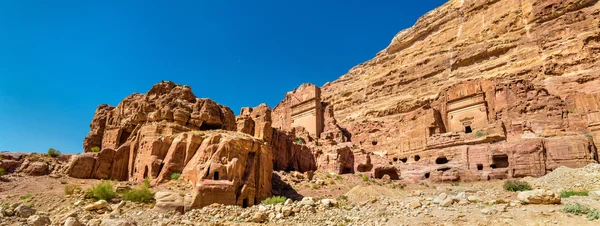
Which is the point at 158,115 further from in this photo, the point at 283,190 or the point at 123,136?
the point at 283,190

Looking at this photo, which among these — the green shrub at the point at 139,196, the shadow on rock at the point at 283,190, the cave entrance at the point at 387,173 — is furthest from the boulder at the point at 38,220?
the cave entrance at the point at 387,173

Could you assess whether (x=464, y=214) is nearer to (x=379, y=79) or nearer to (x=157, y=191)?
(x=157, y=191)

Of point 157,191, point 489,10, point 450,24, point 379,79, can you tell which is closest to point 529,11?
point 489,10

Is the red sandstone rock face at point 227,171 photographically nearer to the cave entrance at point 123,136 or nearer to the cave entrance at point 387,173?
the cave entrance at point 123,136

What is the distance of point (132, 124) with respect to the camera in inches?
907

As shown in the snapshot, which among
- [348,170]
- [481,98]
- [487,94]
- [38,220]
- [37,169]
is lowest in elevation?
[38,220]

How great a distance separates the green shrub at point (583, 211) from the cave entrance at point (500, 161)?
1491 cm

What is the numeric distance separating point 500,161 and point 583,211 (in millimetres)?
15756

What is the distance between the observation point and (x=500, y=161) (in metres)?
25.1

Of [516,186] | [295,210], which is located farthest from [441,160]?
[295,210]

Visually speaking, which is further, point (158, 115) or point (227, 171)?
point (158, 115)

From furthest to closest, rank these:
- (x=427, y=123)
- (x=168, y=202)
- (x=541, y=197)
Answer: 1. (x=427, y=123)
2. (x=168, y=202)
3. (x=541, y=197)

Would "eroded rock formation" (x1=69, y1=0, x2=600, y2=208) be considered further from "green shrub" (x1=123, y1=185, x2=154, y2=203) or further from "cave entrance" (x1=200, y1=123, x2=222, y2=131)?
"green shrub" (x1=123, y1=185, x2=154, y2=203)

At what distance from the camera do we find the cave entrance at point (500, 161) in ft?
81.5
